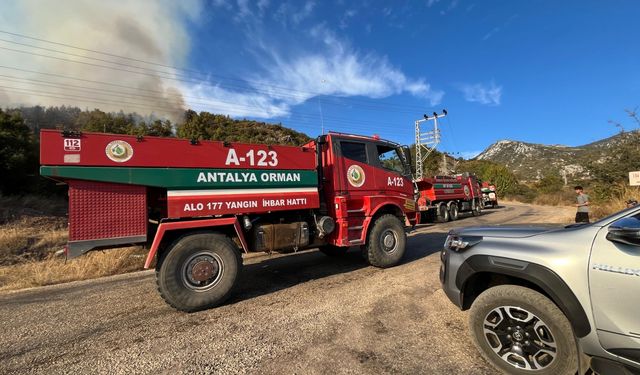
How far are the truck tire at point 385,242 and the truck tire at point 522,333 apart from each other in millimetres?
3670

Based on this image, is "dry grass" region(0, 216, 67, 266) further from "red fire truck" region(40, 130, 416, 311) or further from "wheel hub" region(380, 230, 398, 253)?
"wheel hub" region(380, 230, 398, 253)

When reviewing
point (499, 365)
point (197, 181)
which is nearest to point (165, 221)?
point (197, 181)

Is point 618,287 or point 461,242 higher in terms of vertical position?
point 461,242

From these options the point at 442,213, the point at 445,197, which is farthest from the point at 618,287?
the point at 445,197

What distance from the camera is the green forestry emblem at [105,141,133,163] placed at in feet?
14.1

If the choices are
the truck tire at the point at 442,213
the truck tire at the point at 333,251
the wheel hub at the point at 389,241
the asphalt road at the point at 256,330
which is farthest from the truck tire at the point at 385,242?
the truck tire at the point at 442,213

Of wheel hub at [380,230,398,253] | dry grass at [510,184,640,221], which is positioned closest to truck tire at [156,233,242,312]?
wheel hub at [380,230,398,253]

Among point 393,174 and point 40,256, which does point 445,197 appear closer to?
point 393,174

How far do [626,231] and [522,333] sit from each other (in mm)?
1100

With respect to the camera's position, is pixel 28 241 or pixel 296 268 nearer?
pixel 296 268

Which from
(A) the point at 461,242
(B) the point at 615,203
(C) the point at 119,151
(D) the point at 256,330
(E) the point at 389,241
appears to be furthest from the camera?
(B) the point at 615,203

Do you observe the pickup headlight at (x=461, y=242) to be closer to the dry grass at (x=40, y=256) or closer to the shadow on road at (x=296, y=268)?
the shadow on road at (x=296, y=268)

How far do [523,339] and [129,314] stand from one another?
4.72 metres

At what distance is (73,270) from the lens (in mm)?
7418
